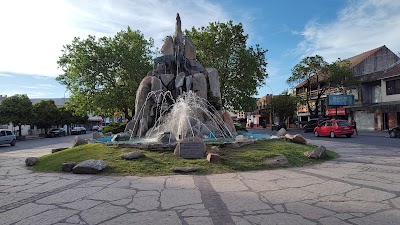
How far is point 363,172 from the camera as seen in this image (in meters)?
7.34

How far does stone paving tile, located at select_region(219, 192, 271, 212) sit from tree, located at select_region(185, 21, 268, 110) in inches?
1047

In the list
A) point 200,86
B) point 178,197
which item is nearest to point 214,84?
point 200,86

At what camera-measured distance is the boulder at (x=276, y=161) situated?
27.0ft

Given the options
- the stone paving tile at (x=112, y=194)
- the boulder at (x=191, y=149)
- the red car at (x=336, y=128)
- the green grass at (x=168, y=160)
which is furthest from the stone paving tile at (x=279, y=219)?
the red car at (x=336, y=128)

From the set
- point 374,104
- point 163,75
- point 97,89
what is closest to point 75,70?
point 97,89

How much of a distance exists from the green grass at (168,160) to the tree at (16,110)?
96.7 ft

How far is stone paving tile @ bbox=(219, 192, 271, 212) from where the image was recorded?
4.52m

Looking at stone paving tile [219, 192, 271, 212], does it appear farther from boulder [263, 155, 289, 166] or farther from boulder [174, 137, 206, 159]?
boulder [174, 137, 206, 159]

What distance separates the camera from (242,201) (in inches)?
192

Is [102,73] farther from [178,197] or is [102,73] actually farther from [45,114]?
[178,197]

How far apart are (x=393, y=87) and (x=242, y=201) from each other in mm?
33548

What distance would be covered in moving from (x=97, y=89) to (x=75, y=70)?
2.97 meters

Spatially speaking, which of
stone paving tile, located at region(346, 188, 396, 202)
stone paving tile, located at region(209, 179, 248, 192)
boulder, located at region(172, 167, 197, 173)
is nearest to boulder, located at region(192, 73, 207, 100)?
boulder, located at region(172, 167, 197, 173)

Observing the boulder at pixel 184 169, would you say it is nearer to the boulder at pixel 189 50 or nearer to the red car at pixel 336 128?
the boulder at pixel 189 50
